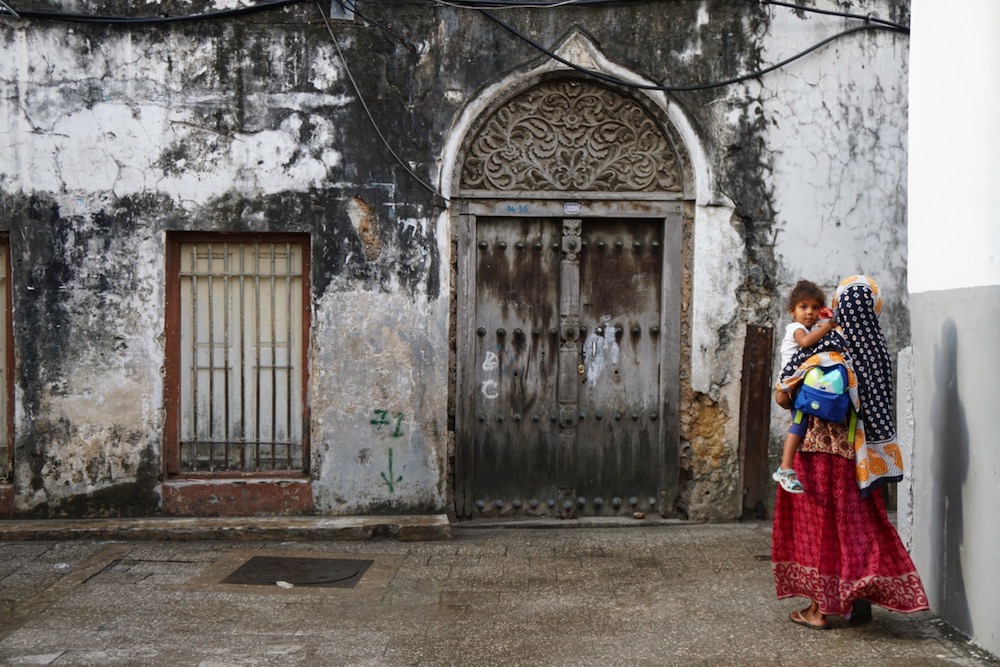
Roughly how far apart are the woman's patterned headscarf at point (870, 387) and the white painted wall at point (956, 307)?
321 millimetres

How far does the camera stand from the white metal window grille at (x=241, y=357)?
750 centimetres

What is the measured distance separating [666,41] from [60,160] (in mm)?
4051

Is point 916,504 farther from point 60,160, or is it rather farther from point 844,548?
point 60,160

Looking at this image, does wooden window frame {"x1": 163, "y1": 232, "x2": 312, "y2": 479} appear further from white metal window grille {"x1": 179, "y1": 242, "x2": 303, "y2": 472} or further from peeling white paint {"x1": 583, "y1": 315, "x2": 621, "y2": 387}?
peeling white paint {"x1": 583, "y1": 315, "x2": 621, "y2": 387}

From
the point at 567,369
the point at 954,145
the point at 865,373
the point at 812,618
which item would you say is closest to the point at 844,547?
the point at 812,618

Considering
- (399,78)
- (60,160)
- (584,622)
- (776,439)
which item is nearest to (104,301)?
(60,160)

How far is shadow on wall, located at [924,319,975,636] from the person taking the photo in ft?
16.2

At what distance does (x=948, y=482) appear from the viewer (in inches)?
200

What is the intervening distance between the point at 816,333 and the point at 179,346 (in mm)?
4386

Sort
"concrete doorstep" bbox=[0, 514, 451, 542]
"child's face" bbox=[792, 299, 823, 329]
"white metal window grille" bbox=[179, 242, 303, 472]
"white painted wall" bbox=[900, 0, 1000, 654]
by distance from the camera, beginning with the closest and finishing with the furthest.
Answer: "white painted wall" bbox=[900, 0, 1000, 654] → "child's face" bbox=[792, 299, 823, 329] → "concrete doorstep" bbox=[0, 514, 451, 542] → "white metal window grille" bbox=[179, 242, 303, 472]

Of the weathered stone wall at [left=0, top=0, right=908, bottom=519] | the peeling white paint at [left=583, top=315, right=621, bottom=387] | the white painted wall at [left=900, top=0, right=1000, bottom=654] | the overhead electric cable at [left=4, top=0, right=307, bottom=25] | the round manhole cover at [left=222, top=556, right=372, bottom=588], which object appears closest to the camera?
the white painted wall at [left=900, top=0, right=1000, bottom=654]

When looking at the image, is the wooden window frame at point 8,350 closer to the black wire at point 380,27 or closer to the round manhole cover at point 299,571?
the round manhole cover at point 299,571

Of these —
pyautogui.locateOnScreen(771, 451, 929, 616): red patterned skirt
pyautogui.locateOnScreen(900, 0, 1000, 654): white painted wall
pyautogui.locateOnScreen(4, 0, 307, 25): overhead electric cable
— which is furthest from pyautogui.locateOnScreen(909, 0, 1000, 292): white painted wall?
pyautogui.locateOnScreen(4, 0, 307, 25): overhead electric cable

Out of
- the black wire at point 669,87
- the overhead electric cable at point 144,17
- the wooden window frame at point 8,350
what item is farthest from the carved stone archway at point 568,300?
the wooden window frame at point 8,350
